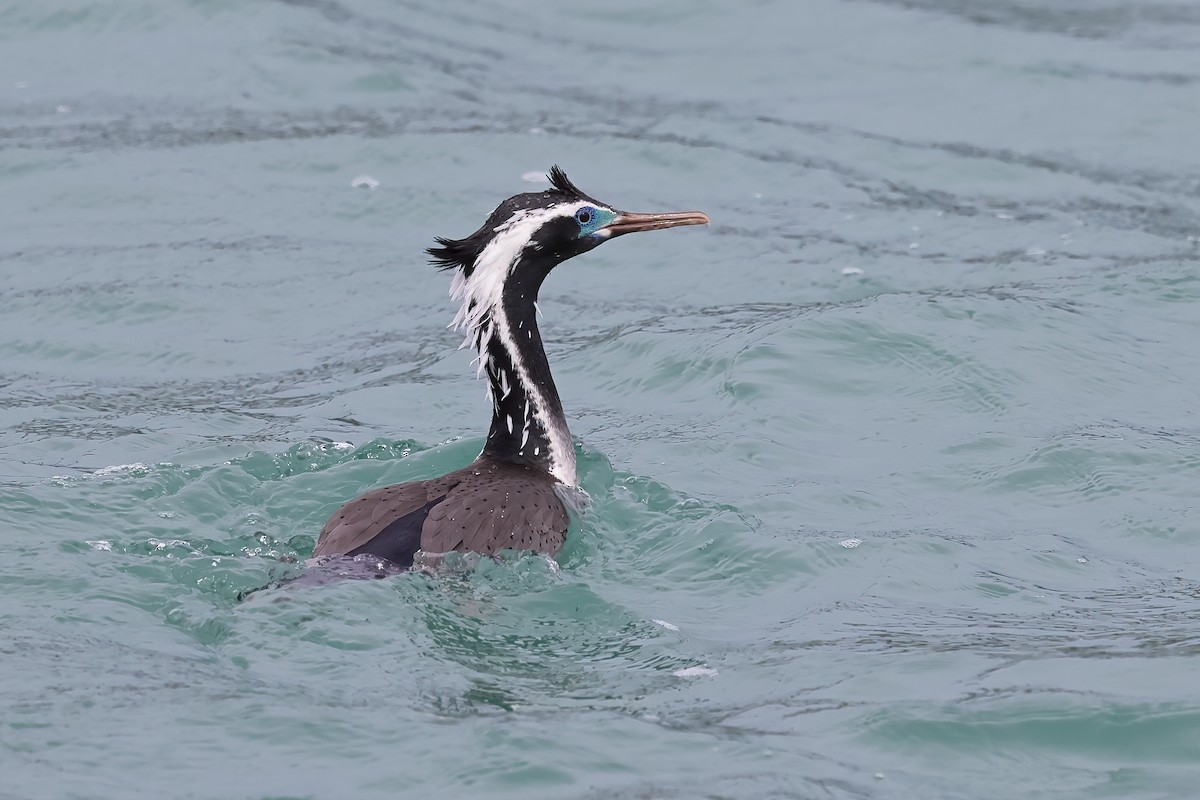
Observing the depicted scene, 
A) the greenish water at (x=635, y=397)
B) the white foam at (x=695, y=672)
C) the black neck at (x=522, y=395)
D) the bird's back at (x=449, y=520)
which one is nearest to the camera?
the greenish water at (x=635, y=397)

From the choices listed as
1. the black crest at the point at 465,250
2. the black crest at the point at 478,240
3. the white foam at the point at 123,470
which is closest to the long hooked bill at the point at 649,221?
the black crest at the point at 478,240

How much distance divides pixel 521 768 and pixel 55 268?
8227 mm

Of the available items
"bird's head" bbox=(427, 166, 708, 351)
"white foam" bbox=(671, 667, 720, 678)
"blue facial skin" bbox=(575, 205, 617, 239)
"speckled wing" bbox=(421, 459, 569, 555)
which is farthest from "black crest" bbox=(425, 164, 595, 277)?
"white foam" bbox=(671, 667, 720, 678)

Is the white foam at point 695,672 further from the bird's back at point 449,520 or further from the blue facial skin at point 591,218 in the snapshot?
the blue facial skin at point 591,218

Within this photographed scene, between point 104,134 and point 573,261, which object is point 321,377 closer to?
point 573,261

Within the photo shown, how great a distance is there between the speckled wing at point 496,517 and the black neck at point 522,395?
37cm

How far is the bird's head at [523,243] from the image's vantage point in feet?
29.9

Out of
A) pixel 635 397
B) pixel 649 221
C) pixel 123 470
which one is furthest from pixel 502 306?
pixel 635 397

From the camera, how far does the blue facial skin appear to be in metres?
9.35

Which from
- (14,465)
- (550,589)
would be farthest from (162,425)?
(550,589)

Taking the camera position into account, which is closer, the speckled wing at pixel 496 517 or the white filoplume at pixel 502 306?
the speckled wing at pixel 496 517

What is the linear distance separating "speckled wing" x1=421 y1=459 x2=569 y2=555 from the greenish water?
0.19 meters

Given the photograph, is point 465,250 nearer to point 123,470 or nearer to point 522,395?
point 522,395

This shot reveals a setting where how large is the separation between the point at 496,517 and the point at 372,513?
0.58 meters
